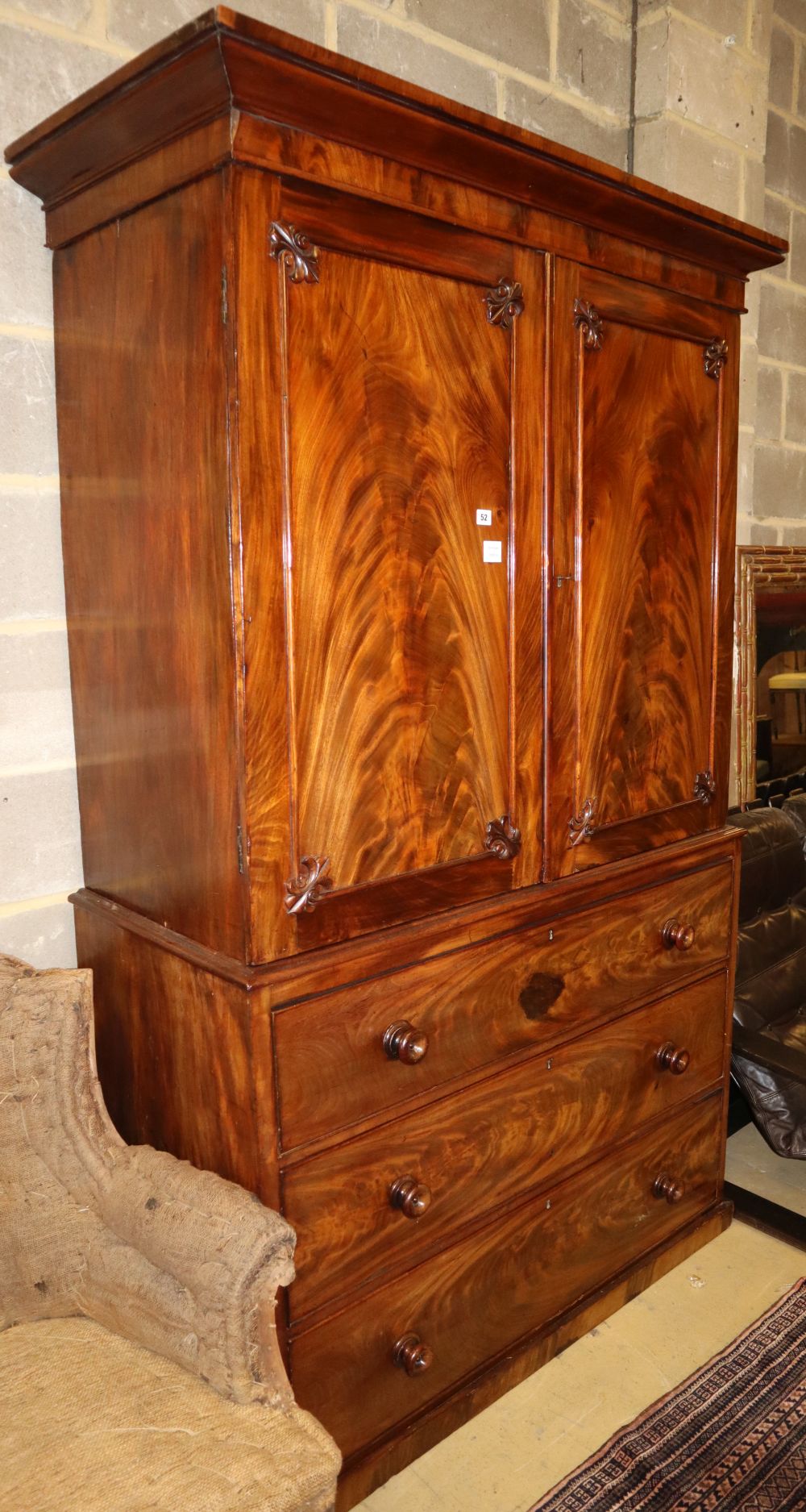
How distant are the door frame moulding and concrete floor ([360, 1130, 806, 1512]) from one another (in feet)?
4.19

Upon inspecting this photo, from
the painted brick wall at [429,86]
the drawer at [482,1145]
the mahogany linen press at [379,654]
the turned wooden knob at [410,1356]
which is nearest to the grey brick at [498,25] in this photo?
the painted brick wall at [429,86]

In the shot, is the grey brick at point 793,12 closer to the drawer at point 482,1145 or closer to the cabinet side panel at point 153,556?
the cabinet side panel at point 153,556

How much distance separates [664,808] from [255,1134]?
3.56 feet

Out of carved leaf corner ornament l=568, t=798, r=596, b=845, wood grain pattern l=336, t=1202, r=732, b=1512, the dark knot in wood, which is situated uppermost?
carved leaf corner ornament l=568, t=798, r=596, b=845

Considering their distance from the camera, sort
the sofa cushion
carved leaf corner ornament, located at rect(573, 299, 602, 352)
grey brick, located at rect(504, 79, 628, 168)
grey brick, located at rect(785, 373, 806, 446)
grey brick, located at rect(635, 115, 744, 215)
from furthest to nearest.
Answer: grey brick, located at rect(785, 373, 806, 446)
grey brick, located at rect(635, 115, 744, 215)
grey brick, located at rect(504, 79, 628, 168)
carved leaf corner ornament, located at rect(573, 299, 602, 352)
the sofa cushion

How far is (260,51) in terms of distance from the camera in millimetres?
1199

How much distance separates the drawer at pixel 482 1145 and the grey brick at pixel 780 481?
1.63 meters

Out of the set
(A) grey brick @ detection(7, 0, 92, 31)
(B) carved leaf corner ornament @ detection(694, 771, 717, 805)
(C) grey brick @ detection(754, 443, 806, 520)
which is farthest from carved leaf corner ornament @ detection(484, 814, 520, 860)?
(C) grey brick @ detection(754, 443, 806, 520)

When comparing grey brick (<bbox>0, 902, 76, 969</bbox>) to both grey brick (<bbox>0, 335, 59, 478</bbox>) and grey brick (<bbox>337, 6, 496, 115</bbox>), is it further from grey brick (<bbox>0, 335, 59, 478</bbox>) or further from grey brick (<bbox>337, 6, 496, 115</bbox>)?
grey brick (<bbox>337, 6, 496, 115</bbox>)

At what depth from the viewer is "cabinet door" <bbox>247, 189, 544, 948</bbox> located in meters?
1.42

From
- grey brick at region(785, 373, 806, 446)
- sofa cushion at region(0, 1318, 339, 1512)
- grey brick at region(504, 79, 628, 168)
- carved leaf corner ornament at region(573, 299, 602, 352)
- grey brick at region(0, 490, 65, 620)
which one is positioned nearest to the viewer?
sofa cushion at region(0, 1318, 339, 1512)

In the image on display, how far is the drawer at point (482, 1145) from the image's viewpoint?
1562 mm

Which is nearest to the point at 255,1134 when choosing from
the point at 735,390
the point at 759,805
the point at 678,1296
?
the point at 678,1296

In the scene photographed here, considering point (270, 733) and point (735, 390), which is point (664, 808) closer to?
point (735, 390)
